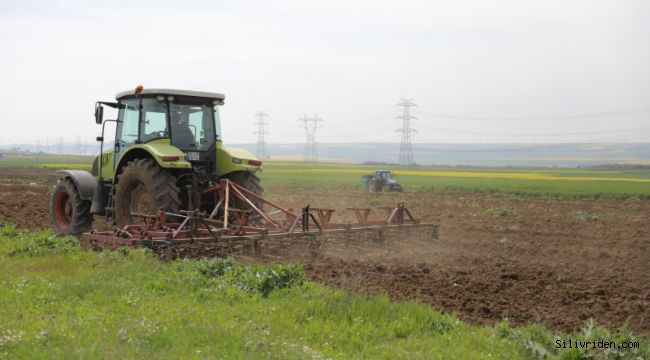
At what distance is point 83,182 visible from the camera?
40.9ft

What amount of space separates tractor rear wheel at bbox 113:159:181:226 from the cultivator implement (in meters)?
0.24

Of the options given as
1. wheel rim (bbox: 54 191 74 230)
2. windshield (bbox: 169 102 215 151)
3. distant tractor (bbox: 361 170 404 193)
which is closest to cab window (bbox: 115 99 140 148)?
windshield (bbox: 169 102 215 151)

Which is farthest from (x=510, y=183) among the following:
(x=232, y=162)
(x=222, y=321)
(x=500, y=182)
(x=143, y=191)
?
(x=222, y=321)

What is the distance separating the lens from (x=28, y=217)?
16438 millimetres

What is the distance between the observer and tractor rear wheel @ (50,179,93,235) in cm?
1245

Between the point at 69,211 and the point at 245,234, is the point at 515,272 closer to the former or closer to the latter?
the point at 245,234

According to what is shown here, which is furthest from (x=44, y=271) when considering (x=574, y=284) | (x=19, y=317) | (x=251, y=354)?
(x=574, y=284)

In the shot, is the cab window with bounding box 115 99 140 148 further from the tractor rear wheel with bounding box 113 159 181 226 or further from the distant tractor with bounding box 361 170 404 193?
the distant tractor with bounding box 361 170 404 193

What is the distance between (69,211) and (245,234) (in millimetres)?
4731

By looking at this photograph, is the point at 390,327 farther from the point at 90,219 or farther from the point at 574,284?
the point at 90,219

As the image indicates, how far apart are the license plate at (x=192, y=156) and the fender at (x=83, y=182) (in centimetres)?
230

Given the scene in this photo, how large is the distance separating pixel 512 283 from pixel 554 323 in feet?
6.54

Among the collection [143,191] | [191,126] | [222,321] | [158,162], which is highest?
[191,126]

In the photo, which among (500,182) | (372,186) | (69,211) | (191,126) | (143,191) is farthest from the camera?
(500,182)
